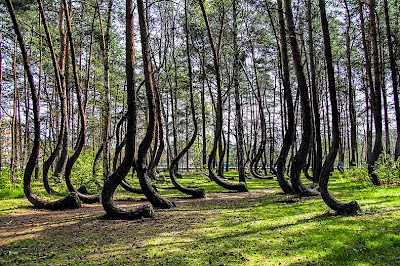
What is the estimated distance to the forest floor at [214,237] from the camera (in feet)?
15.8

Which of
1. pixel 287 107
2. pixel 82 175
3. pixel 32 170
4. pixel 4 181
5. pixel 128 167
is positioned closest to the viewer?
pixel 128 167

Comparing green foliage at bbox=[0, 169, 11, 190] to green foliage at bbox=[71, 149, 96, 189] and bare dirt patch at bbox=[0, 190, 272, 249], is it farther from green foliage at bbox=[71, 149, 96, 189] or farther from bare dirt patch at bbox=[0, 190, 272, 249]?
bare dirt patch at bbox=[0, 190, 272, 249]

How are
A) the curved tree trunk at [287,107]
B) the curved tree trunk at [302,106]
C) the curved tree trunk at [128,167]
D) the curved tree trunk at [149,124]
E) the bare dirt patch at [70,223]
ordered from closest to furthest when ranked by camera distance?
the bare dirt patch at [70,223] → the curved tree trunk at [128,167] → the curved tree trunk at [149,124] → the curved tree trunk at [302,106] → the curved tree trunk at [287,107]

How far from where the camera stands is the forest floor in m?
4.80

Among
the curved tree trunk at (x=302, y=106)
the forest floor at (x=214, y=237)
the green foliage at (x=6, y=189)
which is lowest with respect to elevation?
the forest floor at (x=214, y=237)

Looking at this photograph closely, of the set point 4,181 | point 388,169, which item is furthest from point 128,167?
point 388,169

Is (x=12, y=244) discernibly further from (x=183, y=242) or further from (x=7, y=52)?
(x=7, y=52)

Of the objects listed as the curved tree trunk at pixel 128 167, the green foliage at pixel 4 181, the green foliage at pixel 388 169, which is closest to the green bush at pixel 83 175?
the green foliage at pixel 4 181

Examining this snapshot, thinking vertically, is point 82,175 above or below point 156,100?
below

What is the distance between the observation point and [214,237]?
620 cm

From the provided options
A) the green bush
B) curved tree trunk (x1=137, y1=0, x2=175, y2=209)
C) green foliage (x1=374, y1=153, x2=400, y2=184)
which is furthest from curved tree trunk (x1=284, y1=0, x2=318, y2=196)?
the green bush

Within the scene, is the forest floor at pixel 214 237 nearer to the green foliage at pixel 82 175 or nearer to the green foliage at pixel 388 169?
the green foliage at pixel 388 169

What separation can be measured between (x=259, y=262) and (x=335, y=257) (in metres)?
1.18

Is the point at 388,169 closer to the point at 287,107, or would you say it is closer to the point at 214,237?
the point at 287,107
